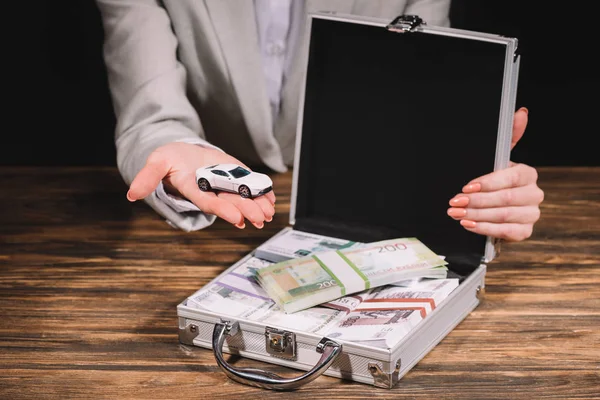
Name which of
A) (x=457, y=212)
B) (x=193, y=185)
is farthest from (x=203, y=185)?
(x=457, y=212)

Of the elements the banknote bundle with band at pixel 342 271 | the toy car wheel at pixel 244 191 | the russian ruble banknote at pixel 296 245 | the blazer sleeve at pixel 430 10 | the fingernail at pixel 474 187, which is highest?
the blazer sleeve at pixel 430 10

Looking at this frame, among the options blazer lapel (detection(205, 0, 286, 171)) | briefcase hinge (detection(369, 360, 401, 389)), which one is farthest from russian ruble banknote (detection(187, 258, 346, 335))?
blazer lapel (detection(205, 0, 286, 171))

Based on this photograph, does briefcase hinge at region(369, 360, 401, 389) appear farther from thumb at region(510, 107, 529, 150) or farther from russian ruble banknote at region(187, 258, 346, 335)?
thumb at region(510, 107, 529, 150)

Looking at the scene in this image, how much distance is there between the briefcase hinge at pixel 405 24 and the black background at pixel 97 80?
1.11 meters

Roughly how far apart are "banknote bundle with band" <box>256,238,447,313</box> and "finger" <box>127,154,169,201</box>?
0.76 feet

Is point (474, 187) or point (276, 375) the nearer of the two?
point (276, 375)

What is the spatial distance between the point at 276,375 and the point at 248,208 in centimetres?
29

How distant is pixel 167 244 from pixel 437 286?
23.1 inches

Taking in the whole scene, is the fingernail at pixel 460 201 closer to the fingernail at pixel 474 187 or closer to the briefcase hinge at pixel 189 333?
the fingernail at pixel 474 187

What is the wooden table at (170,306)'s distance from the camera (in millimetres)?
1331

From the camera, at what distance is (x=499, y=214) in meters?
1.60

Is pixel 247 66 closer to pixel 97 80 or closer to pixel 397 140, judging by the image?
pixel 397 140

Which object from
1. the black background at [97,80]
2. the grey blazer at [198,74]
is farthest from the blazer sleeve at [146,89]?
the black background at [97,80]

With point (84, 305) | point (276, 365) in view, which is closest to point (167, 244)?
point (84, 305)
